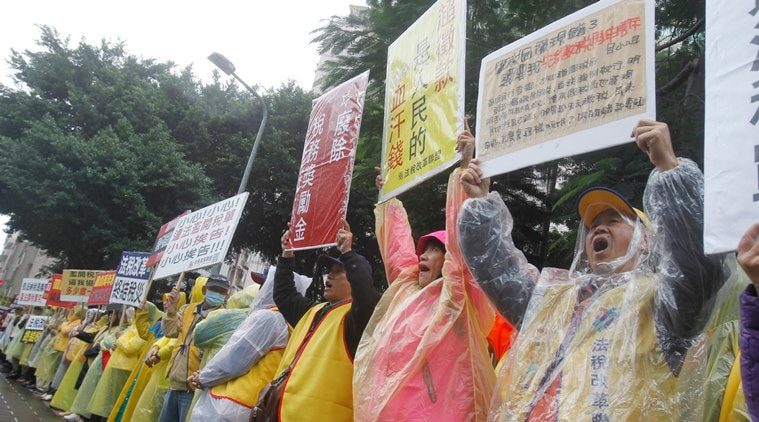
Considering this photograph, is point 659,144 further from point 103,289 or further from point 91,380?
point 103,289

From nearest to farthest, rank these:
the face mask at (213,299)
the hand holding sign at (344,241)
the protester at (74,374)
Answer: the hand holding sign at (344,241) < the face mask at (213,299) < the protester at (74,374)

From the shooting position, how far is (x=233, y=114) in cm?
1795

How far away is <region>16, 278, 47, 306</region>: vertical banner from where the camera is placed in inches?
620

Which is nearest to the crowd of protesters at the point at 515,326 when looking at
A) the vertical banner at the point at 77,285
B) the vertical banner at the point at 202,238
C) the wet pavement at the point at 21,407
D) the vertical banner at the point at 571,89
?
the vertical banner at the point at 571,89

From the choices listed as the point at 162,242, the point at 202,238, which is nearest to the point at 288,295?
the point at 202,238

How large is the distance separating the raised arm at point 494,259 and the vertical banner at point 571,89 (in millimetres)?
197

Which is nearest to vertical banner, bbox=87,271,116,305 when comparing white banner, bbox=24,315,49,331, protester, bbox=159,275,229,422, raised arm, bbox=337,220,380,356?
protester, bbox=159,275,229,422

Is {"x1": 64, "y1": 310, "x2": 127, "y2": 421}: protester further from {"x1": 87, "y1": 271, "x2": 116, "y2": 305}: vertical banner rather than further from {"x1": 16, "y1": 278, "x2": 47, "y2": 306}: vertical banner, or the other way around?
{"x1": 16, "y1": 278, "x2": 47, "y2": 306}: vertical banner

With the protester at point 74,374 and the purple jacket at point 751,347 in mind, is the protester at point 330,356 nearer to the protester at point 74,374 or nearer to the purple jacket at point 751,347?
the purple jacket at point 751,347

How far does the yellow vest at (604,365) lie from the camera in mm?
1621

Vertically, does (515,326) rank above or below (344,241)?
below

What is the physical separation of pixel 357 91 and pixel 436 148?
1.09 metres

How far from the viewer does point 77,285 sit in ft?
39.9

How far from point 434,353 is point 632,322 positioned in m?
0.87
